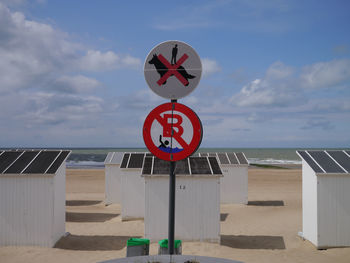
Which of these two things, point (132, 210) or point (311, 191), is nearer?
point (311, 191)

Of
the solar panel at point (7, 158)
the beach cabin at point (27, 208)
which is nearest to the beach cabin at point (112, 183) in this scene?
the solar panel at point (7, 158)

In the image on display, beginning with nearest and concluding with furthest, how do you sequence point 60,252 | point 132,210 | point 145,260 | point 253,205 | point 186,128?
point 145,260, point 186,128, point 60,252, point 132,210, point 253,205

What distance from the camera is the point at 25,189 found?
11125 mm

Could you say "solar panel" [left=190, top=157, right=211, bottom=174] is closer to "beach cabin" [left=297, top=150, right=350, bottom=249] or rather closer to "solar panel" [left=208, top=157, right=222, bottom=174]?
"solar panel" [left=208, top=157, right=222, bottom=174]

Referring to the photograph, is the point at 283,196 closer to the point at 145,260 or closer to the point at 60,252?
the point at 60,252

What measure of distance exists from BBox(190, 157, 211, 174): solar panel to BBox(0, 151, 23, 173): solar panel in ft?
20.0

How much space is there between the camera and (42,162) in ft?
38.5

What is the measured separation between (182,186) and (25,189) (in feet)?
16.4

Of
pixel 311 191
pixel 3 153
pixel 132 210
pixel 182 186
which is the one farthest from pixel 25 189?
pixel 311 191

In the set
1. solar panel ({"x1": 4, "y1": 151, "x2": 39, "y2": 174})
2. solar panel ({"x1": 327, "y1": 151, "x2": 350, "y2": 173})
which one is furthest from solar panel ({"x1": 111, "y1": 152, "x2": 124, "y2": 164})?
solar panel ({"x1": 327, "y1": 151, "x2": 350, "y2": 173})

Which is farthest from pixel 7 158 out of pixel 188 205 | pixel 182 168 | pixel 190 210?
pixel 190 210

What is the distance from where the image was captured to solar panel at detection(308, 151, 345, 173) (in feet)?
37.5

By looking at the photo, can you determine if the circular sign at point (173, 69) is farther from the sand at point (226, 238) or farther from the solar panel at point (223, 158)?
the solar panel at point (223, 158)

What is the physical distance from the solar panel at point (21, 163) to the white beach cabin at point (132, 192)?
207 inches
